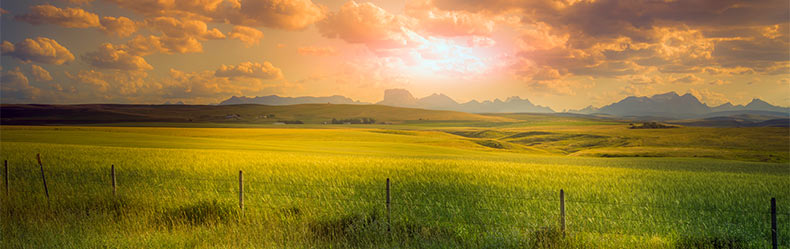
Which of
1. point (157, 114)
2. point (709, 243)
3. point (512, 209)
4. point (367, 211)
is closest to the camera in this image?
point (709, 243)

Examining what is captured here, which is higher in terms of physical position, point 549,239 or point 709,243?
point 549,239

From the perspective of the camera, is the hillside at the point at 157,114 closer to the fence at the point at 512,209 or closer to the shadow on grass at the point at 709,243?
the fence at the point at 512,209

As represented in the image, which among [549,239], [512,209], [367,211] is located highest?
[549,239]

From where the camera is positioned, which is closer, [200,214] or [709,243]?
[709,243]

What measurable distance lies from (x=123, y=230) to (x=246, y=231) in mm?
2881

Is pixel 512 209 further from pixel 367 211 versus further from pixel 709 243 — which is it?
pixel 709 243

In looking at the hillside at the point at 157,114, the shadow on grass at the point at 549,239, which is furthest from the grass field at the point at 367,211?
the hillside at the point at 157,114

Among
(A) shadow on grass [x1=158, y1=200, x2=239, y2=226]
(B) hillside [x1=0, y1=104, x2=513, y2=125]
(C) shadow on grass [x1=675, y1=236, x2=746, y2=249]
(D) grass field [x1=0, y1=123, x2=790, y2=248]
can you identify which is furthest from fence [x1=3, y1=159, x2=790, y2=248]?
(B) hillside [x1=0, y1=104, x2=513, y2=125]

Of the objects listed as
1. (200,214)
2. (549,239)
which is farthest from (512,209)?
(200,214)

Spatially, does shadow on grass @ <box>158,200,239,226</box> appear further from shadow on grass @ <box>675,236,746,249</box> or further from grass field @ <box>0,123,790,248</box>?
shadow on grass @ <box>675,236,746,249</box>

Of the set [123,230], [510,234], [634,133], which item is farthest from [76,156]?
[634,133]

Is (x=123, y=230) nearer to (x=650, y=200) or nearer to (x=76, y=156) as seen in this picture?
(x=650, y=200)

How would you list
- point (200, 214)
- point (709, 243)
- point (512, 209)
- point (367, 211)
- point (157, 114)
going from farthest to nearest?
point (157, 114), point (512, 209), point (367, 211), point (200, 214), point (709, 243)

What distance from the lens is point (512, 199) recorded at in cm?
1407
